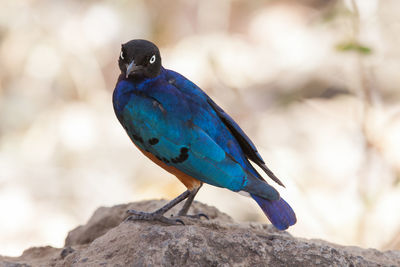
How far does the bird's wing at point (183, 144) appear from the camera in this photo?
410 centimetres

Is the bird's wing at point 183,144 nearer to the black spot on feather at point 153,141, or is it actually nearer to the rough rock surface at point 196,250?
the black spot on feather at point 153,141

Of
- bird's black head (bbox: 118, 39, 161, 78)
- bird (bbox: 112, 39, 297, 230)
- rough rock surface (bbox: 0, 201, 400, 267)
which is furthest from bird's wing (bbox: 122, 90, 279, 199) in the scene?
rough rock surface (bbox: 0, 201, 400, 267)

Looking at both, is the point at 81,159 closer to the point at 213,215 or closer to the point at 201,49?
the point at 201,49

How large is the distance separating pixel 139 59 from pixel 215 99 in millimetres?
5502

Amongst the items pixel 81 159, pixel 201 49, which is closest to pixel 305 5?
pixel 201 49

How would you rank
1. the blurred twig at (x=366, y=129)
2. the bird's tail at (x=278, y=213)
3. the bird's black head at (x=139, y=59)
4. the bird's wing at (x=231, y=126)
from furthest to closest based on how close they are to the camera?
the blurred twig at (x=366, y=129) < the bird's wing at (x=231, y=126) < the bird's black head at (x=139, y=59) < the bird's tail at (x=278, y=213)

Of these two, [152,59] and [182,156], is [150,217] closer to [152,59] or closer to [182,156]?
[182,156]

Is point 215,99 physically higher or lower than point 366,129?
higher

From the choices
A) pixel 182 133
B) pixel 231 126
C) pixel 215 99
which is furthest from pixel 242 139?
pixel 215 99

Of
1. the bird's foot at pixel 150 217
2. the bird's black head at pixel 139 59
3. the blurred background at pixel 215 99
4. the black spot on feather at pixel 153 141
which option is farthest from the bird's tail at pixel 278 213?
the blurred background at pixel 215 99

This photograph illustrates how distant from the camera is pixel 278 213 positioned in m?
4.12

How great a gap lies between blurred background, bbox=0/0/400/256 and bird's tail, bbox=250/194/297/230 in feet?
12.5

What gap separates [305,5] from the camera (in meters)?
12.5

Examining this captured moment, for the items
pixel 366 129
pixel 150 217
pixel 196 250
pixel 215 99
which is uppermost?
pixel 215 99
